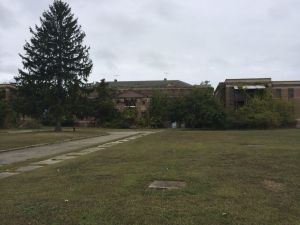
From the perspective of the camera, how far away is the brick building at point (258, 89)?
266 feet

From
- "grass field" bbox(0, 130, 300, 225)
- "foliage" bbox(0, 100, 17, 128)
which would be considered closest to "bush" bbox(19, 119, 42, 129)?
"foliage" bbox(0, 100, 17, 128)

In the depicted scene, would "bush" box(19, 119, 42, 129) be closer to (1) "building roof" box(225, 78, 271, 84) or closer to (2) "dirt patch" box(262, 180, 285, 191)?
(1) "building roof" box(225, 78, 271, 84)

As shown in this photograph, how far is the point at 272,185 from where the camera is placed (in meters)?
8.77

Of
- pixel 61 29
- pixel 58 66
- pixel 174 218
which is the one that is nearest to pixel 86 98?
pixel 58 66

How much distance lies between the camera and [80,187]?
8.80 m

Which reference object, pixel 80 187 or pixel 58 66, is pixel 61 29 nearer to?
pixel 58 66

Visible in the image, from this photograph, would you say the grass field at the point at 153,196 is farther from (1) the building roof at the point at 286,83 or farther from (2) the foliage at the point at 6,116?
(1) the building roof at the point at 286,83

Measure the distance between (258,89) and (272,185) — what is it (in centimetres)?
7503

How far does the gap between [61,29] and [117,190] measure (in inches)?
1705

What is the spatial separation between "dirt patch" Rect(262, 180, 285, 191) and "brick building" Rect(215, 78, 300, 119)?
73.2m

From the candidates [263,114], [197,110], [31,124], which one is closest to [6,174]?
[197,110]

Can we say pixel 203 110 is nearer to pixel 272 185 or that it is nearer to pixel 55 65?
Answer: pixel 55 65

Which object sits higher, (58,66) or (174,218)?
(58,66)

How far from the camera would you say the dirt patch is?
8383 mm
